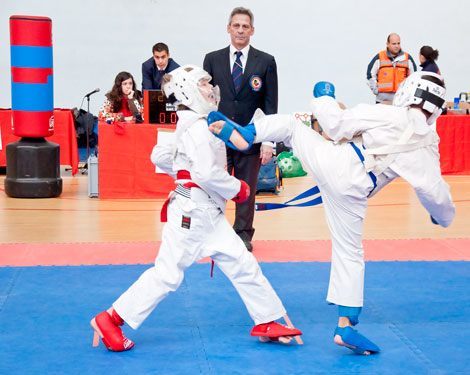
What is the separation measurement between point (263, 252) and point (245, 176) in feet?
2.09

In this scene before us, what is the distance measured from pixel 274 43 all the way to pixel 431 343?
9819mm

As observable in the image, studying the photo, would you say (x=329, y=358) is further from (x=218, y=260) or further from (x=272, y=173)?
(x=272, y=173)

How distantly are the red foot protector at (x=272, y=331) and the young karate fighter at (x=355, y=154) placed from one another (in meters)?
0.28

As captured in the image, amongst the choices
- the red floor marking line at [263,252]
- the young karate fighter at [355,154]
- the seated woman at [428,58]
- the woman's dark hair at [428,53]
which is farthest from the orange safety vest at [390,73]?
the young karate fighter at [355,154]

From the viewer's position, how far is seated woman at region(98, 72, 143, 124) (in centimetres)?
959

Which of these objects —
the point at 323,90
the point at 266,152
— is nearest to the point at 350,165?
the point at 323,90

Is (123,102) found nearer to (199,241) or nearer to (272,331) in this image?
(199,241)

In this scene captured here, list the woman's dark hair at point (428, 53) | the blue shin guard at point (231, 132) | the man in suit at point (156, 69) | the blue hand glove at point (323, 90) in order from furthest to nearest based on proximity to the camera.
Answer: the woman's dark hair at point (428, 53), the man in suit at point (156, 69), the blue hand glove at point (323, 90), the blue shin guard at point (231, 132)

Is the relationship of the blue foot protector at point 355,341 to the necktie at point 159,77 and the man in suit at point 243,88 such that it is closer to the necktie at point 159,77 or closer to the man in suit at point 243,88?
the man in suit at point 243,88

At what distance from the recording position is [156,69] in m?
10.2

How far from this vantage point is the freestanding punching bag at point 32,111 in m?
9.01

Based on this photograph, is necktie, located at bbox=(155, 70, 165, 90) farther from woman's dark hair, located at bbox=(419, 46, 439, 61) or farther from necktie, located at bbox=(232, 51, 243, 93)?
woman's dark hair, located at bbox=(419, 46, 439, 61)

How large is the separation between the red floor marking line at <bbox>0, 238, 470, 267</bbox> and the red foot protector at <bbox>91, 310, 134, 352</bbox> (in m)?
2.02

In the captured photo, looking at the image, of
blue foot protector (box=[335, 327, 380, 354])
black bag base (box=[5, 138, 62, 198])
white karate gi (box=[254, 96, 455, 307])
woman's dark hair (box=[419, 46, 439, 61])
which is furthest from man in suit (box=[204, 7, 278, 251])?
woman's dark hair (box=[419, 46, 439, 61])
